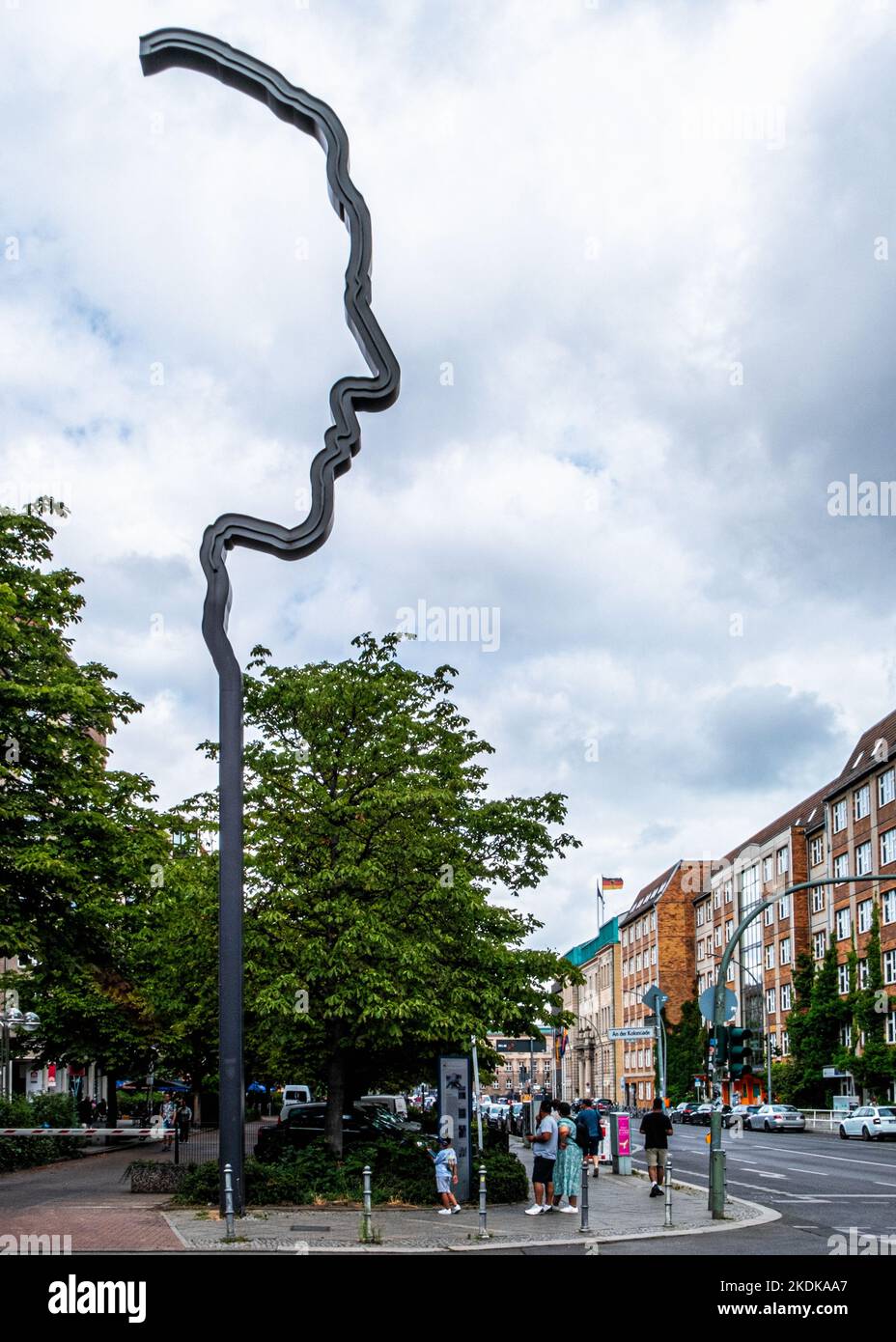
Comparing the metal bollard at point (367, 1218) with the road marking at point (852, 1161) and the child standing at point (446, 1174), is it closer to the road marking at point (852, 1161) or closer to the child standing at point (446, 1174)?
the child standing at point (446, 1174)

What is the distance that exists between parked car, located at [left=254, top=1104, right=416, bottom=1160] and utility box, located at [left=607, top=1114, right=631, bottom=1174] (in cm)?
504

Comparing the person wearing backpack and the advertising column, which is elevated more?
the advertising column

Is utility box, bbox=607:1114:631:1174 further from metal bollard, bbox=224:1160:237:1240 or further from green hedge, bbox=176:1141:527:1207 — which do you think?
metal bollard, bbox=224:1160:237:1240

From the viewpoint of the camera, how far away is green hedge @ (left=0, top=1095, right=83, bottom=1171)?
1280 inches

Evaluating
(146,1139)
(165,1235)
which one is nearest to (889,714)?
(146,1139)

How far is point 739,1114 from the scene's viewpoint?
65.4 m

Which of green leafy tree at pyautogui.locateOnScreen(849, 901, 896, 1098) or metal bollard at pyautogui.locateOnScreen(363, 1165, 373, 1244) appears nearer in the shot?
metal bollard at pyautogui.locateOnScreen(363, 1165, 373, 1244)

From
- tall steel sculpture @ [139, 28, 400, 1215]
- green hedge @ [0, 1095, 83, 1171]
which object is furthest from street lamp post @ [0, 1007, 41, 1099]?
tall steel sculpture @ [139, 28, 400, 1215]

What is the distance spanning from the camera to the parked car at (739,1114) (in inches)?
Answer: 2530

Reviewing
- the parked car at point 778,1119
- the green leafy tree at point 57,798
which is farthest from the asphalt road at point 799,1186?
the green leafy tree at point 57,798

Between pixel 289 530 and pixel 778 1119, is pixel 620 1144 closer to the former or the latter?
pixel 289 530

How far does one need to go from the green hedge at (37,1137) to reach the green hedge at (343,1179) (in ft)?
35.2

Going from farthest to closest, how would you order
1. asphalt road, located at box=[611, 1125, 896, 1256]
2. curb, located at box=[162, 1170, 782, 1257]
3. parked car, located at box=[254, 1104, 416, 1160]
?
parked car, located at box=[254, 1104, 416, 1160], asphalt road, located at box=[611, 1125, 896, 1256], curb, located at box=[162, 1170, 782, 1257]

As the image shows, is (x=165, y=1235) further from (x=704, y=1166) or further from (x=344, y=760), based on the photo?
(x=704, y=1166)
